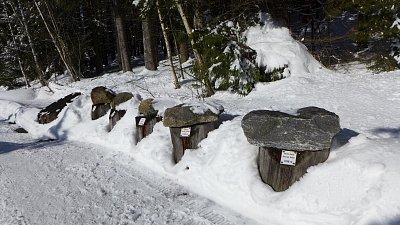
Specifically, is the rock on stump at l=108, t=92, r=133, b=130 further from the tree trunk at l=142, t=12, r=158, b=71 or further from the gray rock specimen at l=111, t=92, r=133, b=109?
the tree trunk at l=142, t=12, r=158, b=71

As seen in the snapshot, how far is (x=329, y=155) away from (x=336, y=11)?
6659mm

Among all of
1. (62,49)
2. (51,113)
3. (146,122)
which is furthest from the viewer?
(62,49)

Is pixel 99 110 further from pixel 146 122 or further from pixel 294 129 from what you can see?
pixel 294 129

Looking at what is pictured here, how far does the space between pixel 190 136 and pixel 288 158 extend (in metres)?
1.66

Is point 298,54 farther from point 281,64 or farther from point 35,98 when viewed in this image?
point 35,98

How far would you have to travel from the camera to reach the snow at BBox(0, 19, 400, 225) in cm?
325

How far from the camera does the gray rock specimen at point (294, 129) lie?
3600 millimetres

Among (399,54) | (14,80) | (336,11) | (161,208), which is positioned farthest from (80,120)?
(14,80)

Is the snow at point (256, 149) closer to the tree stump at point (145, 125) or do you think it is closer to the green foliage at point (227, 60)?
the tree stump at point (145, 125)

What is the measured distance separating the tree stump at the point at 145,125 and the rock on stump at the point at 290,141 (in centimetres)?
238

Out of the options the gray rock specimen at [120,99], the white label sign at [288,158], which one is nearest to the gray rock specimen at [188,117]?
the white label sign at [288,158]

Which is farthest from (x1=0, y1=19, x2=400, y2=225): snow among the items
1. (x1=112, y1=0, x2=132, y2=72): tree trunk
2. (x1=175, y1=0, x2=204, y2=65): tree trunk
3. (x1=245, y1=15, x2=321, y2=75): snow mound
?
(x1=112, y1=0, x2=132, y2=72): tree trunk

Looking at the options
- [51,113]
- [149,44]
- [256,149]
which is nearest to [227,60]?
[51,113]

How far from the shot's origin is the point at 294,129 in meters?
3.69
